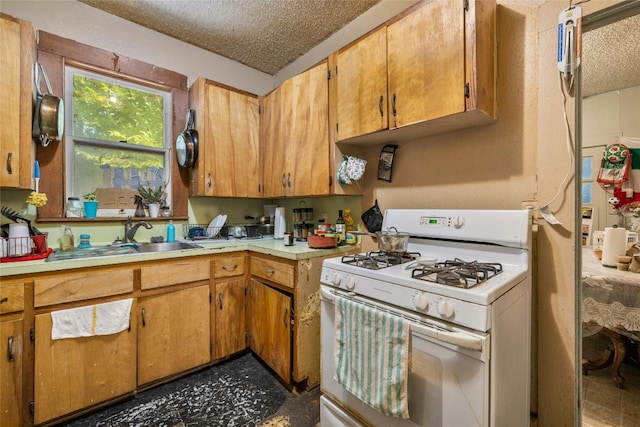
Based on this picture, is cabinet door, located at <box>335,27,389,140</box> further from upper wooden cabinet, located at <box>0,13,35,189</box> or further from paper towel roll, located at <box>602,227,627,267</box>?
upper wooden cabinet, located at <box>0,13,35,189</box>


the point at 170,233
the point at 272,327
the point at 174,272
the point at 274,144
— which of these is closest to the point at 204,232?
the point at 170,233

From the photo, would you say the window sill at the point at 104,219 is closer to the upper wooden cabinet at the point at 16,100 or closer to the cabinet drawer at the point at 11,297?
the upper wooden cabinet at the point at 16,100

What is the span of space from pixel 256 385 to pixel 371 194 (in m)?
1.54

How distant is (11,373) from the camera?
1378 millimetres

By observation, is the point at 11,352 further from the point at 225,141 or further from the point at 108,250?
the point at 225,141

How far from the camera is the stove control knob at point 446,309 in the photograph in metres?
0.95

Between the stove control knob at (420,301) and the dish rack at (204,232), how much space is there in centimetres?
198

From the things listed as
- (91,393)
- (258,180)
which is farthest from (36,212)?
(258,180)

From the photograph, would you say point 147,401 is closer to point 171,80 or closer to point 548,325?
point 548,325

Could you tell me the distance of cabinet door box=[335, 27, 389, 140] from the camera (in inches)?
65.7

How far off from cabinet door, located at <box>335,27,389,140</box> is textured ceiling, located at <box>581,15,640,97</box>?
94 centimetres

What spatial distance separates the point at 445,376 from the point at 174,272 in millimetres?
1661

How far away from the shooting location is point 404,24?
1.55m

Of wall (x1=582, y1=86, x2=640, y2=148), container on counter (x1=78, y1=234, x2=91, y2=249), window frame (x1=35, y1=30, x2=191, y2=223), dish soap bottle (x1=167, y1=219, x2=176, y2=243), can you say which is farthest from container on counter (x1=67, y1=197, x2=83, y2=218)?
wall (x1=582, y1=86, x2=640, y2=148)
